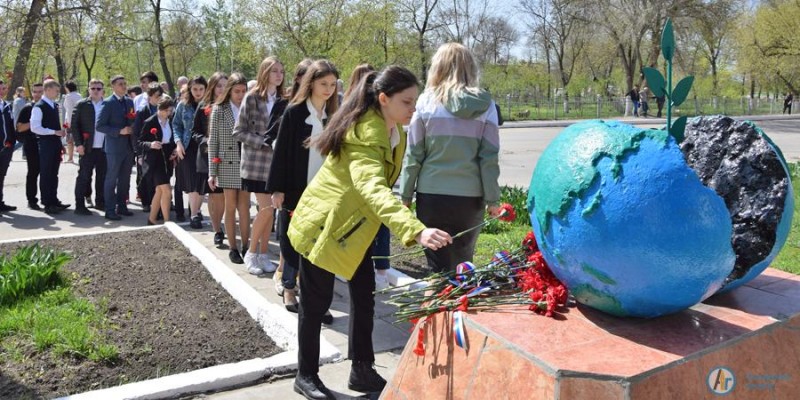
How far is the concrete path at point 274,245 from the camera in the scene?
401cm

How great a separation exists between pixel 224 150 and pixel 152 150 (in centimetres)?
268

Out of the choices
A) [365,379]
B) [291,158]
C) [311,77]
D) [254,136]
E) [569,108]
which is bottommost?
[365,379]

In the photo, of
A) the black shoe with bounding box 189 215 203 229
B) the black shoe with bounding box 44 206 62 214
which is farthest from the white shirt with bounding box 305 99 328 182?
the black shoe with bounding box 44 206 62 214

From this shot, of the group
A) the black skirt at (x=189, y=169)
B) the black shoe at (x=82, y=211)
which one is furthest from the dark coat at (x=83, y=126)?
the black skirt at (x=189, y=169)

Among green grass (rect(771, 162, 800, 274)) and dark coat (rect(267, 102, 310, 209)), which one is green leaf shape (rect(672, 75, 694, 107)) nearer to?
dark coat (rect(267, 102, 310, 209))

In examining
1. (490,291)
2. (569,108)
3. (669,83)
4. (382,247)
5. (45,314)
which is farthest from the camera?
(569,108)

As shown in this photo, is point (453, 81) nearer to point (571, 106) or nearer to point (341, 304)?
point (341, 304)

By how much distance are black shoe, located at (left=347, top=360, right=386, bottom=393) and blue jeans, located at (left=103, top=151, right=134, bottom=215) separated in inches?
264

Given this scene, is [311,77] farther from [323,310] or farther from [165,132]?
[165,132]

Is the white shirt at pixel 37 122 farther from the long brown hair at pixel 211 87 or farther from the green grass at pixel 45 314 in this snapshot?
the green grass at pixel 45 314

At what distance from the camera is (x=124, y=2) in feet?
77.0

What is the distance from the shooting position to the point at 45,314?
4770mm

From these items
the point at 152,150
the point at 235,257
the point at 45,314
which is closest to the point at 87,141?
the point at 152,150

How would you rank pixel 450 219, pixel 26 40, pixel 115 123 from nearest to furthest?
1. pixel 450 219
2. pixel 115 123
3. pixel 26 40
